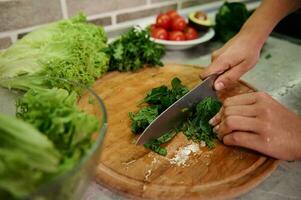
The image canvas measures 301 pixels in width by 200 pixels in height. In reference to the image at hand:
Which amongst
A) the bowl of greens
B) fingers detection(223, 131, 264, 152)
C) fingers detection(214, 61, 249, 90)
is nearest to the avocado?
fingers detection(214, 61, 249, 90)

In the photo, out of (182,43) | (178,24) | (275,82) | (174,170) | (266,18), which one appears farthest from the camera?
(178,24)

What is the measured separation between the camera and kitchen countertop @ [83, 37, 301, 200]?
0.84 metres

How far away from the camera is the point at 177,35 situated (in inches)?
62.4

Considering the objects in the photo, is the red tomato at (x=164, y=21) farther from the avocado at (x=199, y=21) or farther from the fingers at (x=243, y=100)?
the fingers at (x=243, y=100)

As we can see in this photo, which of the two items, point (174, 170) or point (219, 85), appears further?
point (219, 85)

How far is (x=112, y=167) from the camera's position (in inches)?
34.3

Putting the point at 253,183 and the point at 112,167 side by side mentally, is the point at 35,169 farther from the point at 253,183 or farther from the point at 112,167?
the point at 253,183

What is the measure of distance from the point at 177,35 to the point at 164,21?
10 centimetres

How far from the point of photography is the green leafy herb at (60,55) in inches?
42.2

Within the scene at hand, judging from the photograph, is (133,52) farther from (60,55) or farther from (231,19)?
(231,19)

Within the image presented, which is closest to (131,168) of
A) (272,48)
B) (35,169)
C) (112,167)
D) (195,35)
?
(112,167)

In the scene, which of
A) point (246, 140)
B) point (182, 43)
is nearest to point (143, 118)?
point (246, 140)

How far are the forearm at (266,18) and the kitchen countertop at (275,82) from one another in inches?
8.1

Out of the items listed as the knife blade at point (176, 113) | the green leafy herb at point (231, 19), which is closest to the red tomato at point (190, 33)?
the green leafy herb at point (231, 19)
